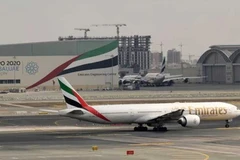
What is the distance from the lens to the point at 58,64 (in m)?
184

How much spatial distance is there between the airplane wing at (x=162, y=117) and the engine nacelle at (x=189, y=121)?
2.30 ft

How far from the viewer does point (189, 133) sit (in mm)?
68812

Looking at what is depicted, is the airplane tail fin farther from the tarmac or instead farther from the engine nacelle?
the engine nacelle

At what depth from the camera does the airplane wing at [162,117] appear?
236ft

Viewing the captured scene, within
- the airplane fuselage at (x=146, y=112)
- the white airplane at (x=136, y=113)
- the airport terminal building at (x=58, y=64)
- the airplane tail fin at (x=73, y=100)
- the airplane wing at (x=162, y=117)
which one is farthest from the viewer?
the airport terminal building at (x=58, y=64)

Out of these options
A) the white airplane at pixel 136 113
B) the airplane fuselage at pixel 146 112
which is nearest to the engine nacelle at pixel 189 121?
the white airplane at pixel 136 113

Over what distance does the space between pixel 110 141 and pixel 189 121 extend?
13.6m

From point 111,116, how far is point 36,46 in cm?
11570

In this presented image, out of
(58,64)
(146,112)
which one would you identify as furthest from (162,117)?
(58,64)

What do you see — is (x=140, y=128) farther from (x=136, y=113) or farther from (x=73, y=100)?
(x=73, y=100)

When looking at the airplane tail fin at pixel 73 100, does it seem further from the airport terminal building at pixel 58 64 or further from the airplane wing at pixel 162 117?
A: the airport terminal building at pixel 58 64

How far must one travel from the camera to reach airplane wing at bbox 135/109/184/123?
72.0 m

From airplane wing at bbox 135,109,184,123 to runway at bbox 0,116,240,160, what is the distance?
63.5 inches

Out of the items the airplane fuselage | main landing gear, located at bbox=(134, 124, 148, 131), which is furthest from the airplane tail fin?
main landing gear, located at bbox=(134, 124, 148, 131)
